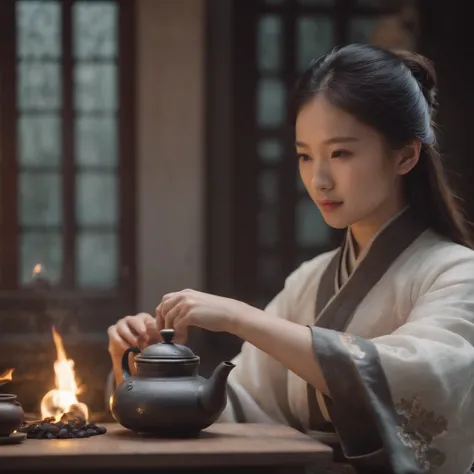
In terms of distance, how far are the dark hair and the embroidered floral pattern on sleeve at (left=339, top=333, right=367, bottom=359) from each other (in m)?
0.58

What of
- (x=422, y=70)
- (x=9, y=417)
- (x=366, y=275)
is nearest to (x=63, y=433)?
(x=9, y=417)

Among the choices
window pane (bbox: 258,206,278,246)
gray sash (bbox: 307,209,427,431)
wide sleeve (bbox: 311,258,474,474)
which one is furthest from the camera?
window pane (bbox: 258,206,278,246)

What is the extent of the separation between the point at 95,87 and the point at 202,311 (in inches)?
172

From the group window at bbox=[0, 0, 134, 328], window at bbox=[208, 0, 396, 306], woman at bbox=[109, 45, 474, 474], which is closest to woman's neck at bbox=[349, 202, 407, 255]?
woman at bbox=[109, 45, 474, 474]

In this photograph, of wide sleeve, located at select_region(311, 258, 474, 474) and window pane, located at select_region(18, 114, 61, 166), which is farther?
window pane, located at select_region(18, 114, 61, 166)

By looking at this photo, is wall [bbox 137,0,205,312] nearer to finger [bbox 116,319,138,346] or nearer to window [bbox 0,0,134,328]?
window [bbox 0,0,134,328]

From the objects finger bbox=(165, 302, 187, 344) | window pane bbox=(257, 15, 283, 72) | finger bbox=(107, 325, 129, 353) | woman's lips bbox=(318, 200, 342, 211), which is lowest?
finger bbox=(107, 325, 129, 353)

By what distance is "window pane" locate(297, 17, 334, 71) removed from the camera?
6195mm

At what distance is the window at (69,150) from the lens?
257 inches

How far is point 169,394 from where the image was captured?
7.85 ft

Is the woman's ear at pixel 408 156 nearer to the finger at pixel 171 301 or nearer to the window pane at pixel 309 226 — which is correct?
the finger at pixel 171 301

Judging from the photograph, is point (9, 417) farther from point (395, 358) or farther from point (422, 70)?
point (422, 70)

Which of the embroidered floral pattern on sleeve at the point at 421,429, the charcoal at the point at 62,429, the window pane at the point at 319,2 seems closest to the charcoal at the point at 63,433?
the charcoal at the point at 62,429

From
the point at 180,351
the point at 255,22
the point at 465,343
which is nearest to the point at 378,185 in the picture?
the point at 465,343
